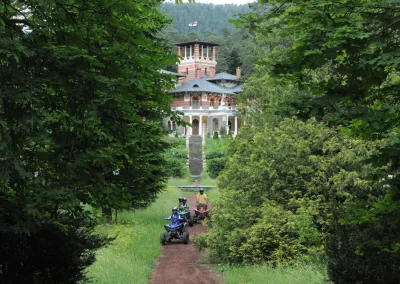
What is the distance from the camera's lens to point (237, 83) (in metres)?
73.1

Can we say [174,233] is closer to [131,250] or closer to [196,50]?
[131,250]

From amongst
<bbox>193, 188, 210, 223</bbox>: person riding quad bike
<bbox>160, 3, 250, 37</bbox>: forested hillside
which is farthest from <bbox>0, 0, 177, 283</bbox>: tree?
<bbox>160, 3, 250, 37</bbox>: forested hillside

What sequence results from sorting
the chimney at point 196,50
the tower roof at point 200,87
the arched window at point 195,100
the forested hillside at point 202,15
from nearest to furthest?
the tower roof at point 200,87
the arched window at point 195,100
the chimney at point 196,50
the forested hillside at point 202,15

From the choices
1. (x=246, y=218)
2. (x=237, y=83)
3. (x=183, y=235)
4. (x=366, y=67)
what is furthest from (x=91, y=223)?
(x=237, y=83)

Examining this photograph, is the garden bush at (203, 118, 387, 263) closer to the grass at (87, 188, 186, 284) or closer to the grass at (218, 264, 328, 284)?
the grass at (218, 264, 328, 284)

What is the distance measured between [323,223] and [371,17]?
791 cm

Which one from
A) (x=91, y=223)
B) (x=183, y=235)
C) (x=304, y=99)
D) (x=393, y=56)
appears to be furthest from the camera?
(x=183, y=235)

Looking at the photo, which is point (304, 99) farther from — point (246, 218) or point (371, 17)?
point (246, 218)

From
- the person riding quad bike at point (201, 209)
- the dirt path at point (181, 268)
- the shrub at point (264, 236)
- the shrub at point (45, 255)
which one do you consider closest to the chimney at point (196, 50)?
the person riding quad bike at point (201, 209)

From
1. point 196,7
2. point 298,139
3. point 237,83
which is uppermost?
point 196,7

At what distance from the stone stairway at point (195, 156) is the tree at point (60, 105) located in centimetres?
3721

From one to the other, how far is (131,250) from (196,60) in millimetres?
61406

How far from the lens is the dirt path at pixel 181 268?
1227cm

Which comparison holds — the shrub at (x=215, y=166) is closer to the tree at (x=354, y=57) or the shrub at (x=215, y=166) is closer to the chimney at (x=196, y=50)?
the chimney at (x=196, y=50)
